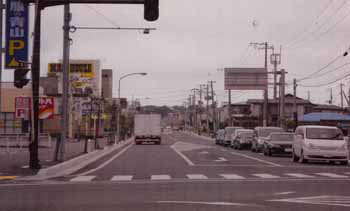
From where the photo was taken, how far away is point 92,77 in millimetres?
101375

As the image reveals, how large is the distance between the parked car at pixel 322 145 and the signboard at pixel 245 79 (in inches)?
1626

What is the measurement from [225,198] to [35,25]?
11997 mm

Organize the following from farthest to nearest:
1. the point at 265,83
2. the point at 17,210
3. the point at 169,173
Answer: the point at 265,83 < the point at 169,173 < the point at 17,210

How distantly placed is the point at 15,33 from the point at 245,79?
4648cm

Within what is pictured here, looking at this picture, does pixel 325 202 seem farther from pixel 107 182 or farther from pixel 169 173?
pixel 169 173

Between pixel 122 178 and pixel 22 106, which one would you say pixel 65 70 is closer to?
pixel 22 106

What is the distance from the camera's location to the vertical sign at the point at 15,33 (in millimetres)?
30266

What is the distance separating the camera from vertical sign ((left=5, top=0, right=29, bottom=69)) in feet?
99.3

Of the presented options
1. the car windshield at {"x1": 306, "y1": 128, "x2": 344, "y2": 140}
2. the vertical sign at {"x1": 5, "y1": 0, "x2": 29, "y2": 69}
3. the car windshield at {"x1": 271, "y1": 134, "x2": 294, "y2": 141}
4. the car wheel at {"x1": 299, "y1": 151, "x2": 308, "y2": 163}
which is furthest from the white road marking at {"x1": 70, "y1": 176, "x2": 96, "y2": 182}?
the car windshield at {"x1": 271, "y1": 134, "x2": 294, "y2": 141}

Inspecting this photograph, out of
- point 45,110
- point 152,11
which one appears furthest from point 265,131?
point 152,11

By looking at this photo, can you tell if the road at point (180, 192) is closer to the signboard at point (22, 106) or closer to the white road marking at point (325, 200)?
the white road marking at point (325, 200)

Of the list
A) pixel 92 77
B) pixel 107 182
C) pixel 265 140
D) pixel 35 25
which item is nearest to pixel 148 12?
pixel 107 182

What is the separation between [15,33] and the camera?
30344 mm

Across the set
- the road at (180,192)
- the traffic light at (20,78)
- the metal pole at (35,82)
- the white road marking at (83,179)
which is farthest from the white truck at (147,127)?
the white road marking at (83,179)
